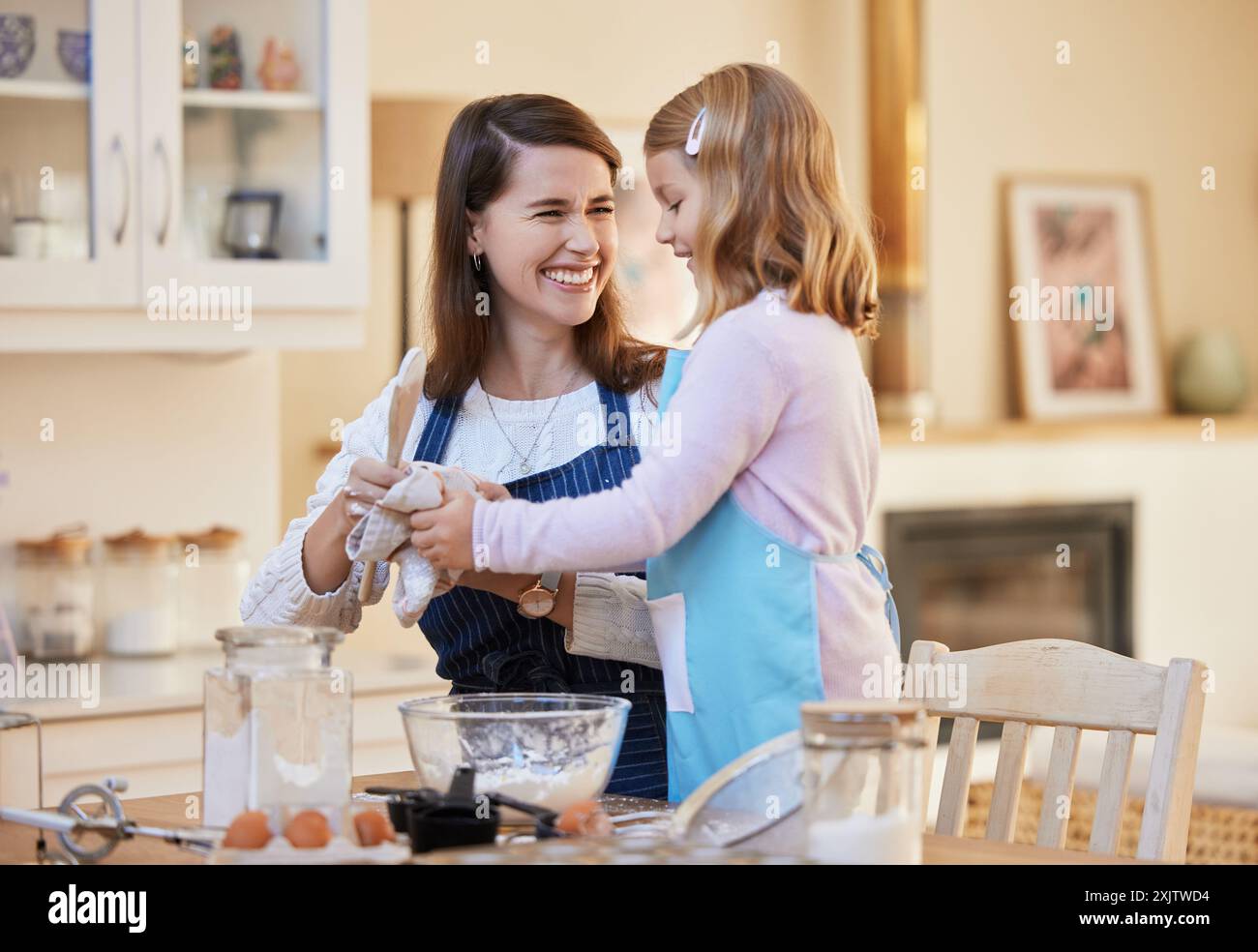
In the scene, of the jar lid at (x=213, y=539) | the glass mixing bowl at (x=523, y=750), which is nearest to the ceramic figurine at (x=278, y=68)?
the jar lid at (x=213, y=539)

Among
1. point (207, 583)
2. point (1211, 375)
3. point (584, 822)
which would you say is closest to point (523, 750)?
point (584, 822)

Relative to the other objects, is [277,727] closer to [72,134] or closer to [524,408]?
[524,408]

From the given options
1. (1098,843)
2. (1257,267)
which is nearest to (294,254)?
(1098,843)

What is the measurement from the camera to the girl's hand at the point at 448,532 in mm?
1354

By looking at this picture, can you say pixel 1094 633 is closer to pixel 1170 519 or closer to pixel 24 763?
pixel 1170 519

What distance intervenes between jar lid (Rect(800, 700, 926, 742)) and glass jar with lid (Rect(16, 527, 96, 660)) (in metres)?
2.11

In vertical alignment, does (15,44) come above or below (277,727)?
above

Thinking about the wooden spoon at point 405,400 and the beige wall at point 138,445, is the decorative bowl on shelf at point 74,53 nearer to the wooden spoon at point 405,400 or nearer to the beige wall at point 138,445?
the beige wall at point 138,445

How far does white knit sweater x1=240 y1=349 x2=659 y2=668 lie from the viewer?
1638mm

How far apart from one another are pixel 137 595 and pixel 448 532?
5.66ft

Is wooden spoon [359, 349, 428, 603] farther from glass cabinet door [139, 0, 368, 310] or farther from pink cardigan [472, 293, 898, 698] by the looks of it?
glass cabinet door [139, 0, 368, 310]

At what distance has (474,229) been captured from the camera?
1840 millimetres

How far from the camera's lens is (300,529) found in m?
1.75
